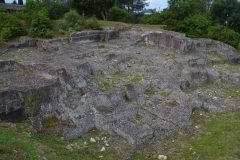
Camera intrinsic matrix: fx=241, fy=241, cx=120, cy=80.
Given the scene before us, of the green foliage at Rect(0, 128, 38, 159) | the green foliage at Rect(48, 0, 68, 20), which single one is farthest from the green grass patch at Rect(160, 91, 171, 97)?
the green foliage at Rect(48, 0, 68, 20)

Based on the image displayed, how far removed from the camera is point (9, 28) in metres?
19.4

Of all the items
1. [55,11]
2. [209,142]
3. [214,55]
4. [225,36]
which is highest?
[55,11]

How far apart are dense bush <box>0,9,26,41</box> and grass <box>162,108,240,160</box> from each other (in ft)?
50.8

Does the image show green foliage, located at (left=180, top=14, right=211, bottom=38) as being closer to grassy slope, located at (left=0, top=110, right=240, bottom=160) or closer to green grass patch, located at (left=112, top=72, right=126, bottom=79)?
green grass patch, located at (left=112, top=72, right=126, bottom=79)

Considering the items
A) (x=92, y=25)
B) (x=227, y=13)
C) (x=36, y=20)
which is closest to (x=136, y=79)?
(x=92, y=25)

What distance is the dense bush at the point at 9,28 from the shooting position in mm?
19094

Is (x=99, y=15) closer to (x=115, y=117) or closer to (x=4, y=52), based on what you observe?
(x=4, y=52)

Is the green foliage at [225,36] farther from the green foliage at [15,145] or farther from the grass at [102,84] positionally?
the green foliage at [15,145]

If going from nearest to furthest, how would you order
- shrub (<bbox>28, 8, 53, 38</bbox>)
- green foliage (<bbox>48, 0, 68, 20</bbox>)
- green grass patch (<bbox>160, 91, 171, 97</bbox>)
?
1. green grass patch (<bbox>160, 91, 171, 97</bbox>)
2. shrub (<bbox>28, 8, 53, 38</bbox>)
3. green foliage (<bbox>48, 0, 68, 20</bbox>)

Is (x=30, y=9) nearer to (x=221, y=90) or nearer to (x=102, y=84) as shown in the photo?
(x=102, y=84)

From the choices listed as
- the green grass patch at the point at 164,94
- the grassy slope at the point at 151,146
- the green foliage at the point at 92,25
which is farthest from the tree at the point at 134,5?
the grassy slope at the point at 151,146

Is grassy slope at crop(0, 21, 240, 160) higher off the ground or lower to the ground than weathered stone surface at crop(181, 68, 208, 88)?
lower

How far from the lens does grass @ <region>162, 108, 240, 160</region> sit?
889cm

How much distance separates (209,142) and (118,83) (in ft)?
19.6
